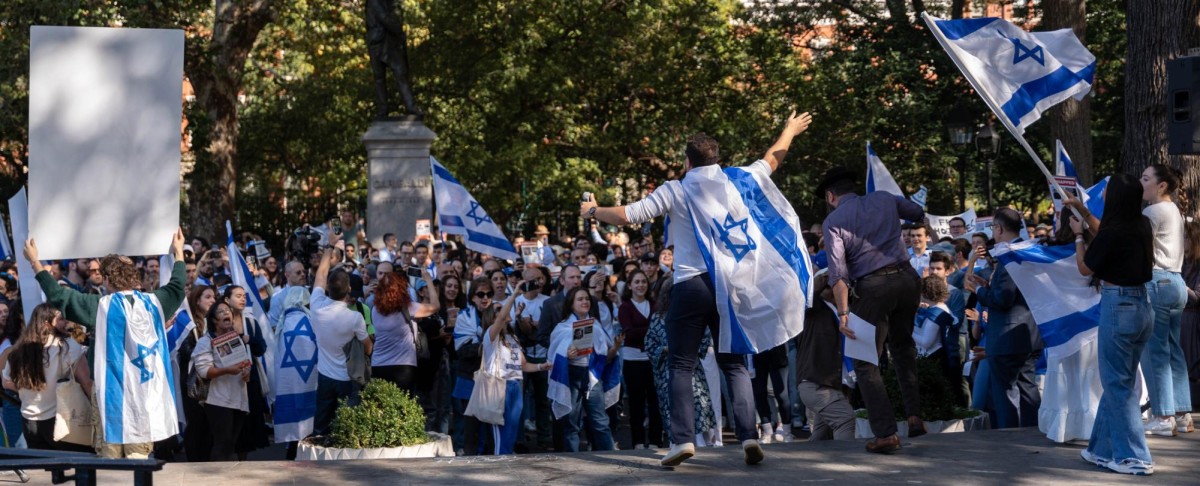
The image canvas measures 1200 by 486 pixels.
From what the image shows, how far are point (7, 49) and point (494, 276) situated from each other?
1593 centimetres

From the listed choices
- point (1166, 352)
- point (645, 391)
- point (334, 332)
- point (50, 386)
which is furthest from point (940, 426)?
point (50, 386)

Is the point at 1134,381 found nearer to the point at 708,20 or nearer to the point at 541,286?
the point at 541,286

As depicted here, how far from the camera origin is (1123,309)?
728 centimetres

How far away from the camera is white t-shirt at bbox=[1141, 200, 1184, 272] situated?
8.02 metres

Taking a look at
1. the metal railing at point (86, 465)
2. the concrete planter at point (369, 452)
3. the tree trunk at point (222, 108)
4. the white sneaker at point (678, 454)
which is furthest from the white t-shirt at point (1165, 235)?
the tree trunk at point (222, 108)

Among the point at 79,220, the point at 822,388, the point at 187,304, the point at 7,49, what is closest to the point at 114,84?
the point at 79,220

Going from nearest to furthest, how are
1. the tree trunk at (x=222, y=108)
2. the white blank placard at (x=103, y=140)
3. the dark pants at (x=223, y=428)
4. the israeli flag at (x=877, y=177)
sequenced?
the white blank placard at (x=103, y=140) → the dark pants at (x=223, y=428) → the israeli flag at (x=877, y=177) → the tree trunk at (x=222, y=108)

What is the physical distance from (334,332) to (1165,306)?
5663 mm

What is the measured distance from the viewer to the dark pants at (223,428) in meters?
9.88

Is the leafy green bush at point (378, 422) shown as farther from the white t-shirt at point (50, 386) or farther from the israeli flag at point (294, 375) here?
the white t-shirt at point (50, 386)

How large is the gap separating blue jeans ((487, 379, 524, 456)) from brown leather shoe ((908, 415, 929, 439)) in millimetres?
3257

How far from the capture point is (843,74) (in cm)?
2970

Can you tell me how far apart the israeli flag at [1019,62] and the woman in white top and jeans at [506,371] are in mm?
3658

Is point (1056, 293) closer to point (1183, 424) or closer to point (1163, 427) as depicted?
point (1163, 427)
